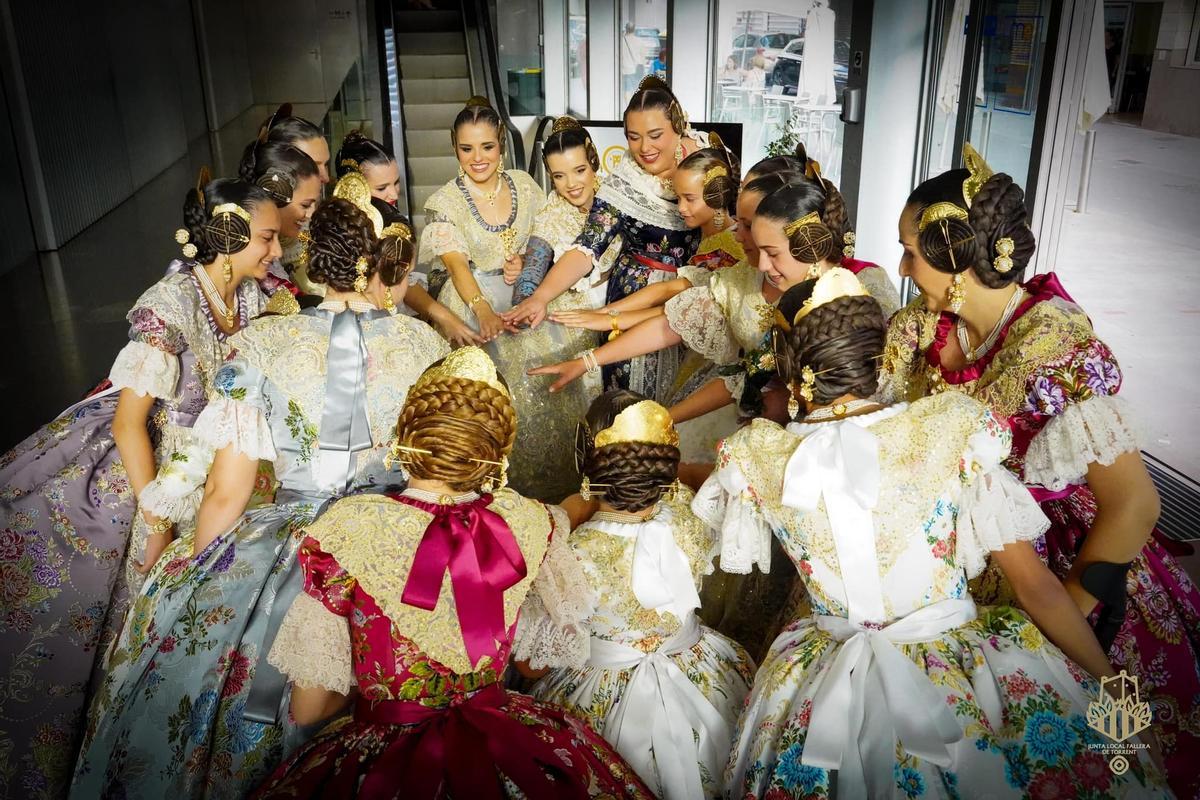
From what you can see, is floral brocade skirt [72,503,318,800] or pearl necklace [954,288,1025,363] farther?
pearl necklace [954,288,1025,363]

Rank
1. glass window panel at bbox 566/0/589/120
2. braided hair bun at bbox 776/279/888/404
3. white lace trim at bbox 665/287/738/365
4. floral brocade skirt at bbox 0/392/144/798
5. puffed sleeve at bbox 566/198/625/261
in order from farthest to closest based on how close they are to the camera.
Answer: glass window panel at bbox 566/0/589/120 < puffed sleeve at bbox 566/198/625/261 < white lace trim at bbox 665/287/738/365 < floral brocade skirt at bbox 0/392/144/798 < braided hair bun at bbox 776/279/888/404

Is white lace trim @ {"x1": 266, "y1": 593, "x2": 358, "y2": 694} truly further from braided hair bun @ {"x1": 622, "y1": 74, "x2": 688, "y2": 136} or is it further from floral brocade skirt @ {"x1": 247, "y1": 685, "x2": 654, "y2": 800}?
braided hair bun @ {"x1": 622, "y1": 74, "x2": 688, "y2": 136}

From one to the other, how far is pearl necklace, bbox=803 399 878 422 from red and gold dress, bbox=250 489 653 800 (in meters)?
0.64

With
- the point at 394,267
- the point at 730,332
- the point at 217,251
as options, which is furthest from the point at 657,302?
the point at 217,251

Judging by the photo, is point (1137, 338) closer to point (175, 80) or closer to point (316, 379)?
point (316, 379)

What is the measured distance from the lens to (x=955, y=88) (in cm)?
514

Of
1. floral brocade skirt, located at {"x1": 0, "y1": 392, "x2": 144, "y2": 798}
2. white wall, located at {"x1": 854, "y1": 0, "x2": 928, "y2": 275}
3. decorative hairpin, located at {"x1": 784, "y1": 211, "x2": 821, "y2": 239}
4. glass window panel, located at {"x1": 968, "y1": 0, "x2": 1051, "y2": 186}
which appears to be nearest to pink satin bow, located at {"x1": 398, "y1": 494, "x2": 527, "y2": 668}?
decorative hairpin, located at {"x1": 784, "y1": 211, "x2": 821, "y2": 239}

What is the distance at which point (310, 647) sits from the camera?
1921 millimetres

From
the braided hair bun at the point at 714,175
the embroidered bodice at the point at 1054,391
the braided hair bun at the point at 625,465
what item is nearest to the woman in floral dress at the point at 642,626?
the braided hair bun at the point at 625,465

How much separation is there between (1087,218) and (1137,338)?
3419 mm

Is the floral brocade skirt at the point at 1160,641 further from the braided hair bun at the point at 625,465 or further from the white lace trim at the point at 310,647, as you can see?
the white lace trim at the point at 310,647

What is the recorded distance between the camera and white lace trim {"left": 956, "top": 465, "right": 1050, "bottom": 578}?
2.06 meters

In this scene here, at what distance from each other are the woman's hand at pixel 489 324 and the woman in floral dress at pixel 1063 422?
1.54 metres

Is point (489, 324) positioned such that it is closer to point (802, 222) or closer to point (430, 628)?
point (802, 222)
